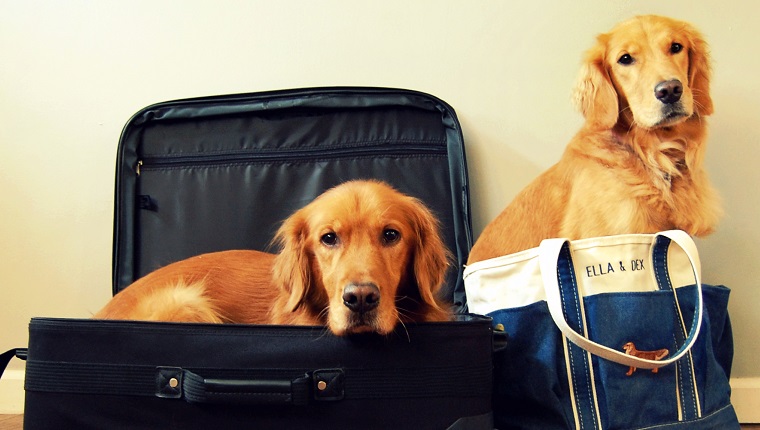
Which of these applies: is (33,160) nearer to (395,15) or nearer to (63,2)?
(63,2)

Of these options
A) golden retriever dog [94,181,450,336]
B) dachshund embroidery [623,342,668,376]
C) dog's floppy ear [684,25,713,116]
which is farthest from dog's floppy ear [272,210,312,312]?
dog's floppy ear [684,25,713,116]

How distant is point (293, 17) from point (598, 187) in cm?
117

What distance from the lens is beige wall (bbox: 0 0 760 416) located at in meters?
1.73

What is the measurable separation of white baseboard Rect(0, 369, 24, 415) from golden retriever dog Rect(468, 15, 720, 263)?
67.4 inches

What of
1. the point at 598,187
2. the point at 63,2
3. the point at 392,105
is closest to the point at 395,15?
the point at 392,105

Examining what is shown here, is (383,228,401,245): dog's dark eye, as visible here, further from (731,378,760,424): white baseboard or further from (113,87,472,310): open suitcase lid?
A: (731,378,760,424): white baseboard

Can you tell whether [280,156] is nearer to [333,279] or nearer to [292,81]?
[292,81]

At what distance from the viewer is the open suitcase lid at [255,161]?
1785mm

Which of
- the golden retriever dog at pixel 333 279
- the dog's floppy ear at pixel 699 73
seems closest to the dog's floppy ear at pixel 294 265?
the golden retriever dog at pixel 333 279

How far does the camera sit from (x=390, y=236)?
1207 mm

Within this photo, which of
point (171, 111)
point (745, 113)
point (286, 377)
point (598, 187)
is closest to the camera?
point (286, 377)

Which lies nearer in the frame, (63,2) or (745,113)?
(745,113)

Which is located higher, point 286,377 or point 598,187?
point 598,187

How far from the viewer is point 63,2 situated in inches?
77.6
